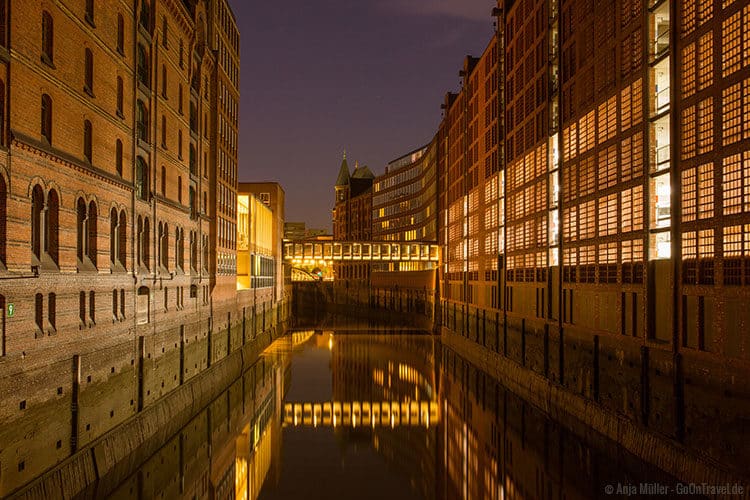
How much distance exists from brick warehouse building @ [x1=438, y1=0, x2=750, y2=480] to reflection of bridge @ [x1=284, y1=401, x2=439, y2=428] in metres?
5.97

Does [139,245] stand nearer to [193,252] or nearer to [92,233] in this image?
[92,233]

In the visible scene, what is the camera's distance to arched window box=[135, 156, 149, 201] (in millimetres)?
25672

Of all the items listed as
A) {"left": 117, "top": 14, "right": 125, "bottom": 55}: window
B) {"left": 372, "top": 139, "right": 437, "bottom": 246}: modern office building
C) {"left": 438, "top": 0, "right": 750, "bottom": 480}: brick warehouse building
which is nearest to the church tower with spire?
{"left": 372, "top": 139, "right": 437, "bottom": 246}: modern office building

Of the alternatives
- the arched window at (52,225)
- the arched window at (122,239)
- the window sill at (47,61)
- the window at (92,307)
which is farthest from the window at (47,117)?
the arched window at (122,239)

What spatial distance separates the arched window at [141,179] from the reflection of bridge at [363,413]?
13400 millimetres

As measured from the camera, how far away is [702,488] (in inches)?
690

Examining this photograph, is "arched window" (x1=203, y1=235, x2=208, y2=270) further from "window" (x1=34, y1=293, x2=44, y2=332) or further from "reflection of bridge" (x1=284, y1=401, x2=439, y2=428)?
"window" (x1=34, y1=293, x2=44, y2=332)

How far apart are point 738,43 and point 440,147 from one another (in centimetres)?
Result: 5913

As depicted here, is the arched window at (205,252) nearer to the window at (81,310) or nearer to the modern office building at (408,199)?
the window at (81,310)

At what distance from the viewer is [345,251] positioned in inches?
3467

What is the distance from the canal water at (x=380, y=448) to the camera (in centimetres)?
2180

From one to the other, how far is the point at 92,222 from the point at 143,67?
8503mm

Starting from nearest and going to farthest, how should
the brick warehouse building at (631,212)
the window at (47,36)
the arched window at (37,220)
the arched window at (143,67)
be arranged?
the arched window at (37,220) → the window at (47,36) → the brick warehouse building at (631,212) → the arched window at (143,67)

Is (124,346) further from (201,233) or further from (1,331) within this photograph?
(201,233)
